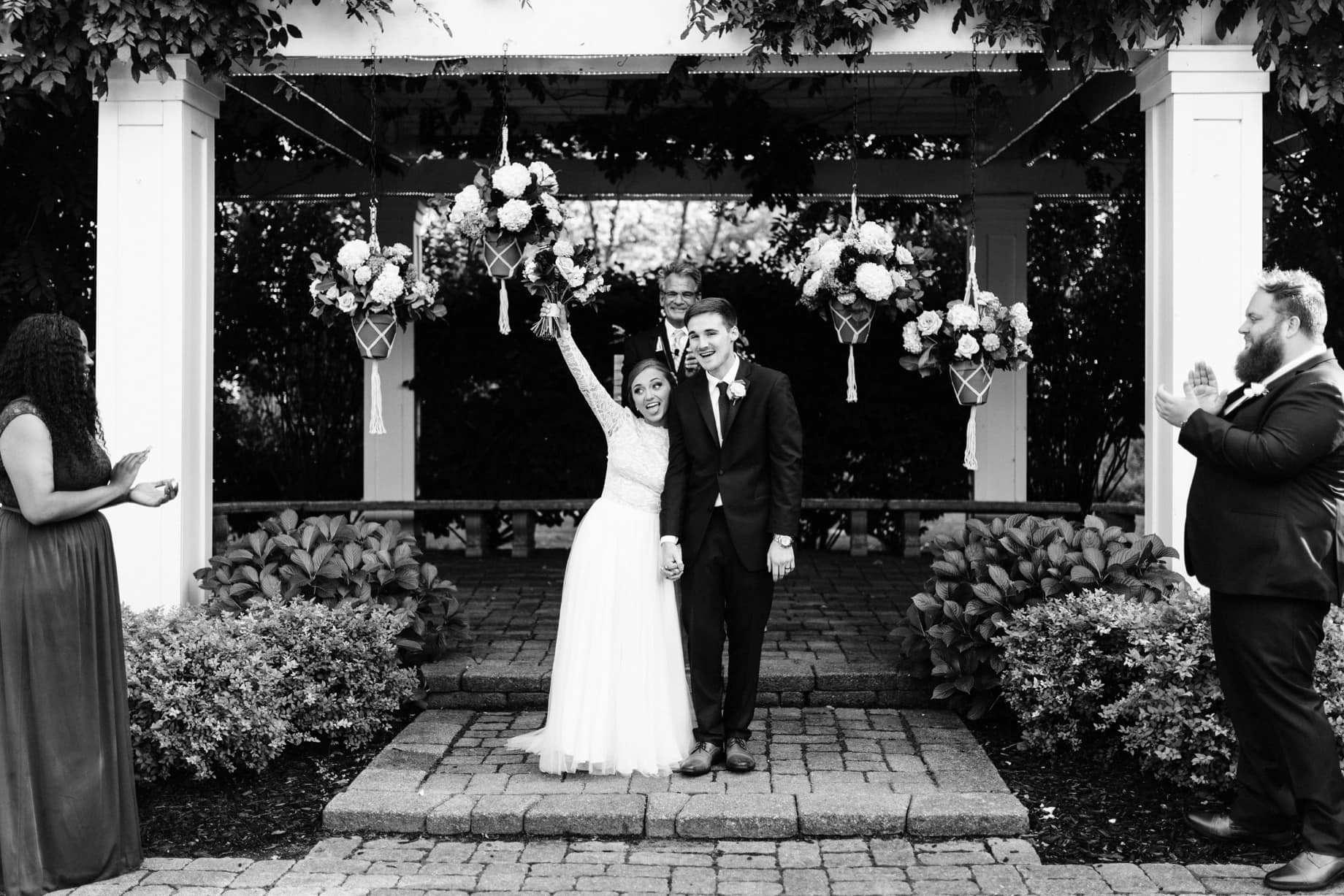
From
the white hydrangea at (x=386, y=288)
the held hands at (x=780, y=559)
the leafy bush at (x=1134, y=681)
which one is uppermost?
the white hydrangea at (x=386, y=288)

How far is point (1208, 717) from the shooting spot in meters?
4.81

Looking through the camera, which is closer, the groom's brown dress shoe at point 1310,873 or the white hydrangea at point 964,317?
the groom's brown dress shoe at point 1310,873

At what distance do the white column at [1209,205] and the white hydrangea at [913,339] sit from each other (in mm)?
1227

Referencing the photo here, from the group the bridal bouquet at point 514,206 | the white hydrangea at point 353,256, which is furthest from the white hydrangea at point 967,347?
the white hydrangea at point 353,256

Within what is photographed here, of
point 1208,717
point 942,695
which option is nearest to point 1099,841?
point 1208,717

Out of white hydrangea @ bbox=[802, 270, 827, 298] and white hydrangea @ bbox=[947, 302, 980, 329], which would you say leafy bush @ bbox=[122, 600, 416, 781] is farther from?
white hydrangea @ bbox=[947, 302, 980, 329]

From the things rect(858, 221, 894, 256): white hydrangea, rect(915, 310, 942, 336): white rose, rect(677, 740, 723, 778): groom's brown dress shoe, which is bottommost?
rect(677, 740, 723, 778): groom's brown dress shoe

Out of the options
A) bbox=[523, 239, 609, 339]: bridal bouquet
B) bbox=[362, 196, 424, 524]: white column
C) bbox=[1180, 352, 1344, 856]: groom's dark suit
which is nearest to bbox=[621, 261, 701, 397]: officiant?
bbox=[523, 239, 609, 339]: bridal bouquet

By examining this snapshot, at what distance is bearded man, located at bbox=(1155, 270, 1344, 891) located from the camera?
4133 mm

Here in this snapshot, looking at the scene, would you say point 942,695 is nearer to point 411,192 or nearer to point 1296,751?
point 1296,751

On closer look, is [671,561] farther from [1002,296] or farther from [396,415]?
[1002,296]

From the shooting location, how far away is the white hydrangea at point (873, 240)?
6496mm

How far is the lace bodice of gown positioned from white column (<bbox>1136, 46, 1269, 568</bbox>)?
177 inches

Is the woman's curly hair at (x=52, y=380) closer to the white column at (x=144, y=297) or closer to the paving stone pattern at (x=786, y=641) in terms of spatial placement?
the white column at (x=144, y=297)
